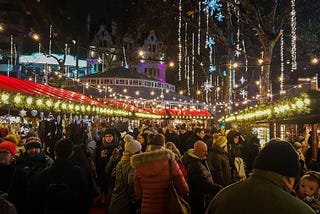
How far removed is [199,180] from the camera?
502cm

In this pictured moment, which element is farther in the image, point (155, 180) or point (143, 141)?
point (143, 141)

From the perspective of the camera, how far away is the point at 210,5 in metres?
21.2

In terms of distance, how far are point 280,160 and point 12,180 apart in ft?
10.8

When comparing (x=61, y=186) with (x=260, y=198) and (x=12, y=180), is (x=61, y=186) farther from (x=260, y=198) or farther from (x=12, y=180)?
(x=260, y=198)

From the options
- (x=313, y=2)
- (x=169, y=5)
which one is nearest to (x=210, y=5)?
(x=169, y=5)

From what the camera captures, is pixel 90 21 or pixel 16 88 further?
pixel 90 21

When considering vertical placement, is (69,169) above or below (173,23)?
below

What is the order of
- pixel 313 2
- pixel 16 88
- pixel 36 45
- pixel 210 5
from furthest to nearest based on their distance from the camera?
pixel 36 45 < pixel 210 5 < pixel 313 2 < pixel 16 88

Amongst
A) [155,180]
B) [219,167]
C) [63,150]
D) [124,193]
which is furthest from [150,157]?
[219,167]

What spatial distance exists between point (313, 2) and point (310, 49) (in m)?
3.34

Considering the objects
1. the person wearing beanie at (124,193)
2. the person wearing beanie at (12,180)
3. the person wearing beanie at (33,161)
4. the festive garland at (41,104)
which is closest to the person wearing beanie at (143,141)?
the festive garland at (41,104)

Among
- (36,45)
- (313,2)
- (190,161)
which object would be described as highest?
(36,45)

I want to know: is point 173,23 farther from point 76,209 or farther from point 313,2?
point 76,209

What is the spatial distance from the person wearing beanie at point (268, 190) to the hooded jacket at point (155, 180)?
203 cm
